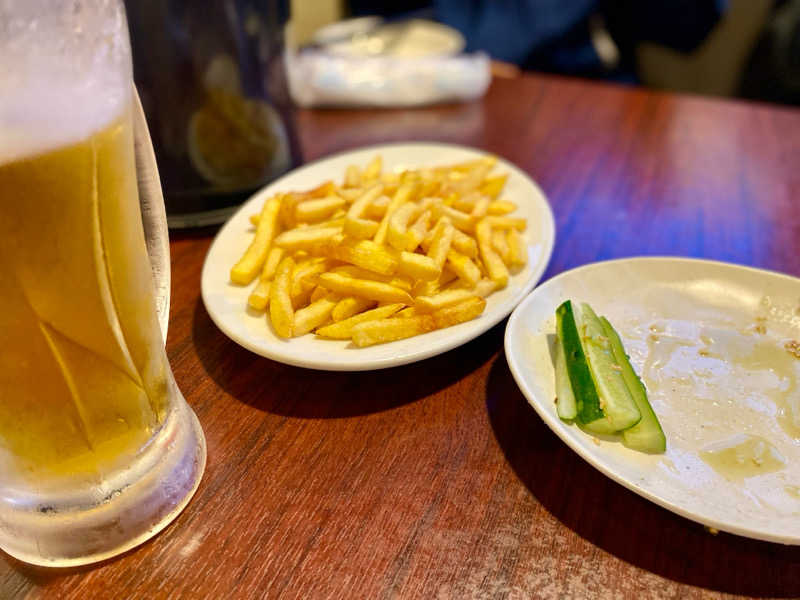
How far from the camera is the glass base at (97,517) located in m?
0.71

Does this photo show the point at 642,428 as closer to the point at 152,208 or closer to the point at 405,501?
the point at 405,501

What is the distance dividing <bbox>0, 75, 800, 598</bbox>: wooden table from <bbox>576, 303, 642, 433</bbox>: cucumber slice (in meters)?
0.08

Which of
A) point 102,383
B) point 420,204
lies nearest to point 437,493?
point 102,383

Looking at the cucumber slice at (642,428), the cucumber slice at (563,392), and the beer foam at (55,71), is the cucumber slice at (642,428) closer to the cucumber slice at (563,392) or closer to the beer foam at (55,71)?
the cucumber slice at (563,392)

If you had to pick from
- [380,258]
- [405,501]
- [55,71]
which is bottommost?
[405,501]

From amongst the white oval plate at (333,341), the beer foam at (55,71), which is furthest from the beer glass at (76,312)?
the white oval plate at (333,341)

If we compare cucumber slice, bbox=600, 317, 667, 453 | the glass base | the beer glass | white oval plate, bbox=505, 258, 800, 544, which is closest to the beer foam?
the beer glass

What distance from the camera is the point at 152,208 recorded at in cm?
80

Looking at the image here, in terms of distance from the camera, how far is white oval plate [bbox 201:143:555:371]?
0.91 m

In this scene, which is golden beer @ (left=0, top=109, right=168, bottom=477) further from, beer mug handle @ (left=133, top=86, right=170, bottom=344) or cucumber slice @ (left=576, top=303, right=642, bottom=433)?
cucumber slice @ (left=576, top=303, right=642, bottom=433)

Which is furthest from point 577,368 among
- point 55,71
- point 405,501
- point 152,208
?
point 55,71

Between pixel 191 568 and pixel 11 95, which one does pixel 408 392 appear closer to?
pixel 191 568

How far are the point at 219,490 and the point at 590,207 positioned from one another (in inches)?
42.9

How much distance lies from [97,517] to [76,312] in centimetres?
24
